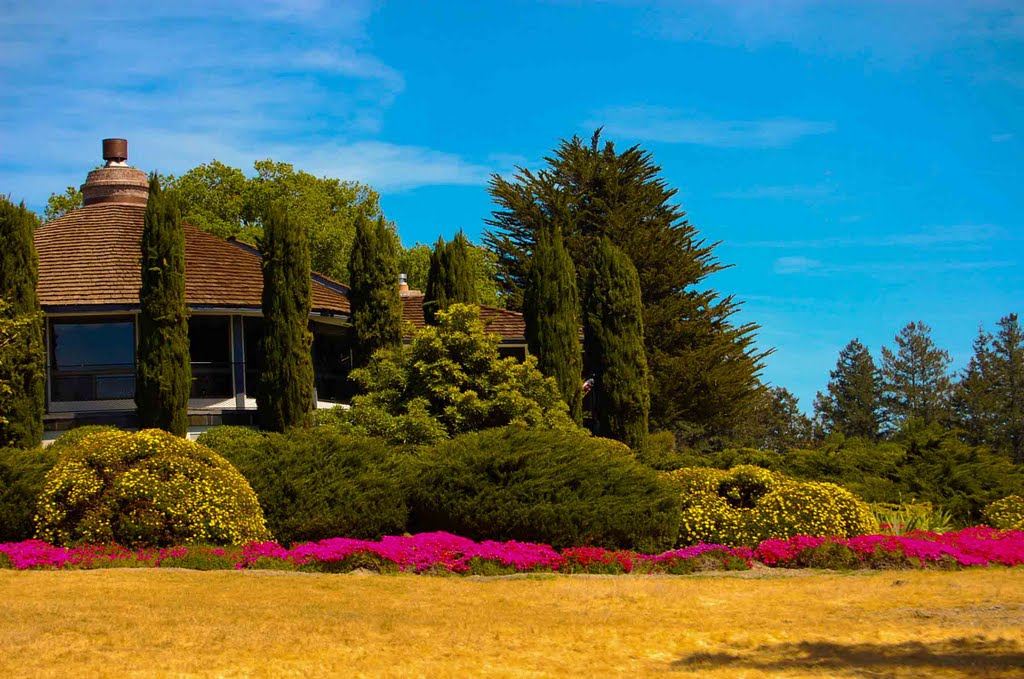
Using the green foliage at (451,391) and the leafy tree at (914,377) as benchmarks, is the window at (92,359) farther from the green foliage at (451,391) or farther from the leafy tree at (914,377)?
the leafy tree at (914,377)

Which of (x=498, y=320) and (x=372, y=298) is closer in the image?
(x=372, y=298)

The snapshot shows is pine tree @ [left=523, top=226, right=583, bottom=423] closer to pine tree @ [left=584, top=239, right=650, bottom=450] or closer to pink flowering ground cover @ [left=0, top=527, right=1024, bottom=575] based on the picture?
pine tree @ [left=584, top=239, right=650, bottom=450]

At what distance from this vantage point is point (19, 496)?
15.4m

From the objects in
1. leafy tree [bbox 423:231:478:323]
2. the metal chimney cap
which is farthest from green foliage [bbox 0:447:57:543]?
the metal chimney cap

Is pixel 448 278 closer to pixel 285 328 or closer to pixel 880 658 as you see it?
pixel 285 328

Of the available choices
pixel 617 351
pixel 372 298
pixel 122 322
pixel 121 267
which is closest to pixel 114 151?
pixel 121 267

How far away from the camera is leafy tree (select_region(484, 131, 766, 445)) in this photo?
41.2 m

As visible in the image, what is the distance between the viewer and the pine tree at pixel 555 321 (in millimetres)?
27844

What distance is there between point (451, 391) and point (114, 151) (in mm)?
18354

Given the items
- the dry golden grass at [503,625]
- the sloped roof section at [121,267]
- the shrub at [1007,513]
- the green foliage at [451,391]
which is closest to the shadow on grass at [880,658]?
the dry golden grass at [503,625]

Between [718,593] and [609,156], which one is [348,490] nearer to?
[718,593]

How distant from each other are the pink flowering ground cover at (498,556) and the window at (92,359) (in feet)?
46.1

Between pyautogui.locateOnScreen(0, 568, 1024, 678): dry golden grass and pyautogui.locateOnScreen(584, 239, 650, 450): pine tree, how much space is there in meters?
16.0

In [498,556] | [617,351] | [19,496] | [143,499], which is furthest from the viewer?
[617,351]
